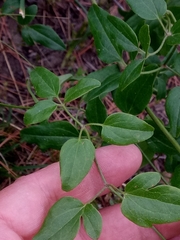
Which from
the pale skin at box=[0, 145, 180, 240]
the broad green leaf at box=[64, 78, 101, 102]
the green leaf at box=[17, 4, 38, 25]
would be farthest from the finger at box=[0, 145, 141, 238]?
the green leaf at box=[17, 4, 38, 25]

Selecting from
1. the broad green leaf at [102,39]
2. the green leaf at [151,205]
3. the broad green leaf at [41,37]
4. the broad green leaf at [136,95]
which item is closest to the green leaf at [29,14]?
the broad green leaf at [41,37]

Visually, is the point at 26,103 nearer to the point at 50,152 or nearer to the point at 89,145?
the point at 50,152

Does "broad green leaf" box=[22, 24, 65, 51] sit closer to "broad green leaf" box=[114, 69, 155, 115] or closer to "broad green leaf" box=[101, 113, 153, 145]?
"broad green leaf" box=[114, 69, 155, 115]

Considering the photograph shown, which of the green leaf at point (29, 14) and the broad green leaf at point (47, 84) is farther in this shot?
the green leaf at point (29, 14)

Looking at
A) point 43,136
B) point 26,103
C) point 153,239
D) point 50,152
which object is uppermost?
point 43,136

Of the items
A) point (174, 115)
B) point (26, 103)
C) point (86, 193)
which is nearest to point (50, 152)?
point (26, 103)

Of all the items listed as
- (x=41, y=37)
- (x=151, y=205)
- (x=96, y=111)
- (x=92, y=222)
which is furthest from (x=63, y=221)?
(x=41, y=37)

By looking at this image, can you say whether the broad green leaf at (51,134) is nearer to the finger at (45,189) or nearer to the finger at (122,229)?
the finger at (45,189)
